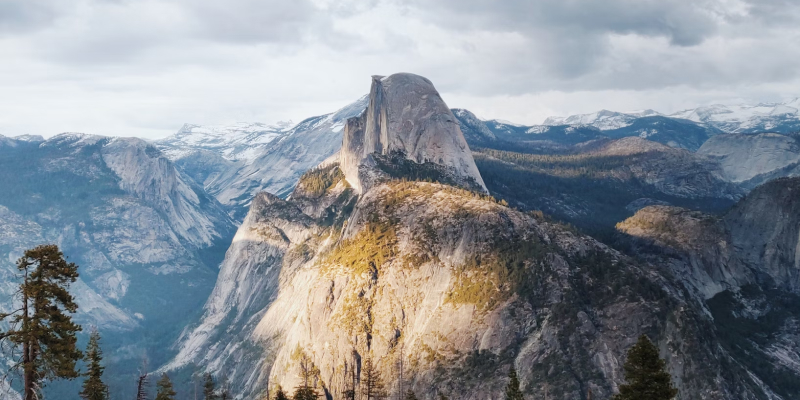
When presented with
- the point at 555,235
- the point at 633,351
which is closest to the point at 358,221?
the point at 555,235

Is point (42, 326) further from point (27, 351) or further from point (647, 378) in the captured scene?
point (647, 378)

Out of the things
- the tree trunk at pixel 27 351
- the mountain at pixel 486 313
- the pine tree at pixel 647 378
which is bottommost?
the mountain at pixel 486 313

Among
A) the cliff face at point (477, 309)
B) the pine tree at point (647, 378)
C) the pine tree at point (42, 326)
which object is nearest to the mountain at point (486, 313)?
the cliff face at point (477, 309)

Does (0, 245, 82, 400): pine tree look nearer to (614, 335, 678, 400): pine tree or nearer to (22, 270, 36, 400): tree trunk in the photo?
(22, 270, 36, 400): tree trunk

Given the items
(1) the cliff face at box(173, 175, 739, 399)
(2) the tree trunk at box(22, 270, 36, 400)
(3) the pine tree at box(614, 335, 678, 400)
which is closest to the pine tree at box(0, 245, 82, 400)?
(2) the tree trunk at box(22, 270, 36, 400)

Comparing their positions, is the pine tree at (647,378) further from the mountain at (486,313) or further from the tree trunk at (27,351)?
the mountain at (486,313)

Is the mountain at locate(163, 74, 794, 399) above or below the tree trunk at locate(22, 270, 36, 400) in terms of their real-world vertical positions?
below

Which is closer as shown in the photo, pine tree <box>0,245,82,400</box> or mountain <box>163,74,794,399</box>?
pine tree <box>0,245,82,400</box>
